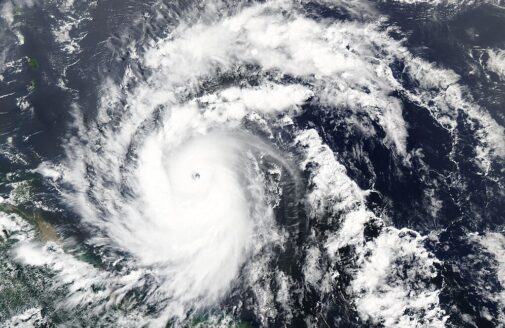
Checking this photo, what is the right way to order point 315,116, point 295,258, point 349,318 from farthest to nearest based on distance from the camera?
point 315,116, point 295,258, point 349,318

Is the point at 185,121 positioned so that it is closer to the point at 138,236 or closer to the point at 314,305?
the point at 138,236

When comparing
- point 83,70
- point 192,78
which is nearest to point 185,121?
point 192,78

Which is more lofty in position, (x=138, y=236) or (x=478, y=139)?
(x=478, y=139)

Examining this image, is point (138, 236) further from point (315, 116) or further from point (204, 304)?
point (315, 116)

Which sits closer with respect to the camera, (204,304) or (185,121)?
(204,304)

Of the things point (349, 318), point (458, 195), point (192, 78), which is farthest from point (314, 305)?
point (192, 78)

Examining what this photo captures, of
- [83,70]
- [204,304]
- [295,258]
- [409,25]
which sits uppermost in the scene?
[409,25]

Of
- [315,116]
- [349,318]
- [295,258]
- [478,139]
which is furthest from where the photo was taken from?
[315,116]
